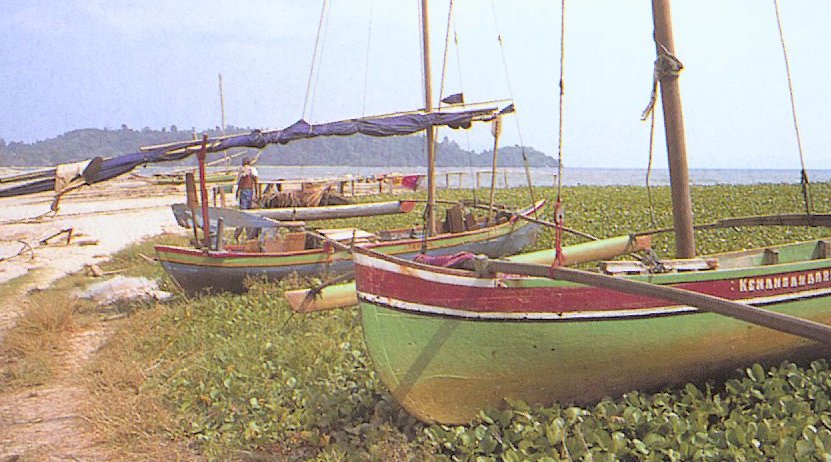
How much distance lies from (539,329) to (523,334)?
150 mm

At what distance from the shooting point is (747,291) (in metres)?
6.23

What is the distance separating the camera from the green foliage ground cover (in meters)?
5.16

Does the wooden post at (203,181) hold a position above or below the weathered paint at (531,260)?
above

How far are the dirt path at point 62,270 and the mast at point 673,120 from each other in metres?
6.65

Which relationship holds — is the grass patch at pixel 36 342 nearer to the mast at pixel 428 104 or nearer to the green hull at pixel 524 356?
the green hull at pixel 524 356

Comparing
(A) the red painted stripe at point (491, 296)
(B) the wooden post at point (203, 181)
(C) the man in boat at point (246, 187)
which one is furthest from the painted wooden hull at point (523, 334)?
(C) the man in boat at point (246, 187)

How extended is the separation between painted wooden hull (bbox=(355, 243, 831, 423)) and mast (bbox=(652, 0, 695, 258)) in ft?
4.80

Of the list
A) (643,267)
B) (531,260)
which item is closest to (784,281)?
(643,267)

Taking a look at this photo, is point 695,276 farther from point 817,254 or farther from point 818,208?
point 818,208

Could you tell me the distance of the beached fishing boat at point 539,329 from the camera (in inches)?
218

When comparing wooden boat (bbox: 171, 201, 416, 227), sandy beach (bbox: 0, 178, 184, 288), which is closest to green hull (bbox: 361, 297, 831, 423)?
wooden boat (bbox: 171, 201, 416, 227)

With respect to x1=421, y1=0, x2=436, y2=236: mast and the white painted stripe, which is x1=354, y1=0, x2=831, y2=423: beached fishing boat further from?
x1=421, y1=0, x2=436, y2=236: mast

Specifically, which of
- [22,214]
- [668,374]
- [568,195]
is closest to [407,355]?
[668,374]

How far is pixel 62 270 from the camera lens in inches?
640
